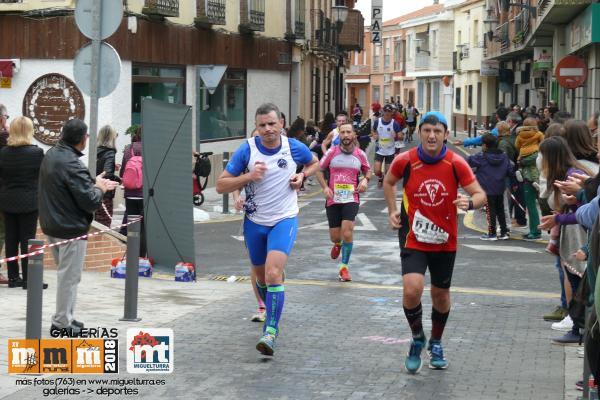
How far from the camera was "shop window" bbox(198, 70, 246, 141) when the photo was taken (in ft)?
94.2

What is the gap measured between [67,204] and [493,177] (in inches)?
392

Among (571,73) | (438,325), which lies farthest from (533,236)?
(438,325)

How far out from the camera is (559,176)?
9.69m

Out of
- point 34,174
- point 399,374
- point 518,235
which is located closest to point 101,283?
point 34,174

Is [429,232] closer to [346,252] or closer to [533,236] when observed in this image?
[346,252]

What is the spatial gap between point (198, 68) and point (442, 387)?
15323mm

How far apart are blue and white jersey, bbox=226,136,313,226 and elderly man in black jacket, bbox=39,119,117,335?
1.11 meters

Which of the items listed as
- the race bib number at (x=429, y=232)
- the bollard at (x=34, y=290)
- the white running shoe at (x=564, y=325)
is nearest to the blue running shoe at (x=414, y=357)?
the race bib number at (x=429, y=232)

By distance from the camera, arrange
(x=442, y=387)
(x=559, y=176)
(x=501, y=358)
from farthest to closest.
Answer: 1. (x=559, y=176)
2. (x=501, y=358)
3. (x=442, y=387)

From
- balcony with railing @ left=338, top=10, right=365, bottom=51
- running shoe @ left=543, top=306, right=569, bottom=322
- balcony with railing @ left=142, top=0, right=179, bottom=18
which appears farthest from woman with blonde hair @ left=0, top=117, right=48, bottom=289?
balcony with railing @ left=338, top=10, right=365, bottom=51

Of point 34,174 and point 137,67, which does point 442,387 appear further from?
point 137,67

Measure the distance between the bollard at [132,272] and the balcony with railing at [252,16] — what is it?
2120 cm

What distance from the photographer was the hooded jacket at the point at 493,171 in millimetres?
17625

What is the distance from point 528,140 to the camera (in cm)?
1783
